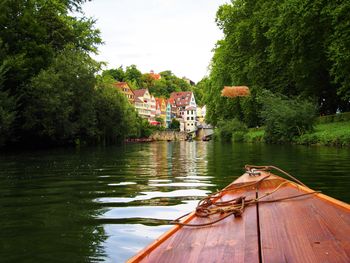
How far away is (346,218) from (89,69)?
94.8ft

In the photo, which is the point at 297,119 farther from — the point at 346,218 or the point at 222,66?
the point at 346,218

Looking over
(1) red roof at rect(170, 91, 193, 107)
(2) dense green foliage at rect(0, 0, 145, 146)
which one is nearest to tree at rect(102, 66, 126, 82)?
(1) red roof at rect(170, 91, 193, 107)

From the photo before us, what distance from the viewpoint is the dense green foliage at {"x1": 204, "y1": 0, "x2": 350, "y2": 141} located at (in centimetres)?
2070

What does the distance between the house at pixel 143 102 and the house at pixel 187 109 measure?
63.8ft

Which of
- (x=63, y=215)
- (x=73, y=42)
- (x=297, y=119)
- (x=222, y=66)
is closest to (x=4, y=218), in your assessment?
(x=63, y=215)

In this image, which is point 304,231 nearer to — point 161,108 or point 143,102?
point 143,102

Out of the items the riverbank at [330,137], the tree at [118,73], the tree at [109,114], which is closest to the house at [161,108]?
the tree at [118,73]

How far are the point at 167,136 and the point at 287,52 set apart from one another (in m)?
61.1

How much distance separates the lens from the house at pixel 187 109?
125000mm

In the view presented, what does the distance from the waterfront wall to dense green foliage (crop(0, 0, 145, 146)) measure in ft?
152

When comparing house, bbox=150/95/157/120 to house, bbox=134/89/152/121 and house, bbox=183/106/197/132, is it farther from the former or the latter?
house, bbox=183/106/197/132

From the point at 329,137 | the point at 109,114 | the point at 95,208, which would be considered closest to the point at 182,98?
the point at 109,114

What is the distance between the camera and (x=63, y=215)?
552cm

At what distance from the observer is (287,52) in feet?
89.5
